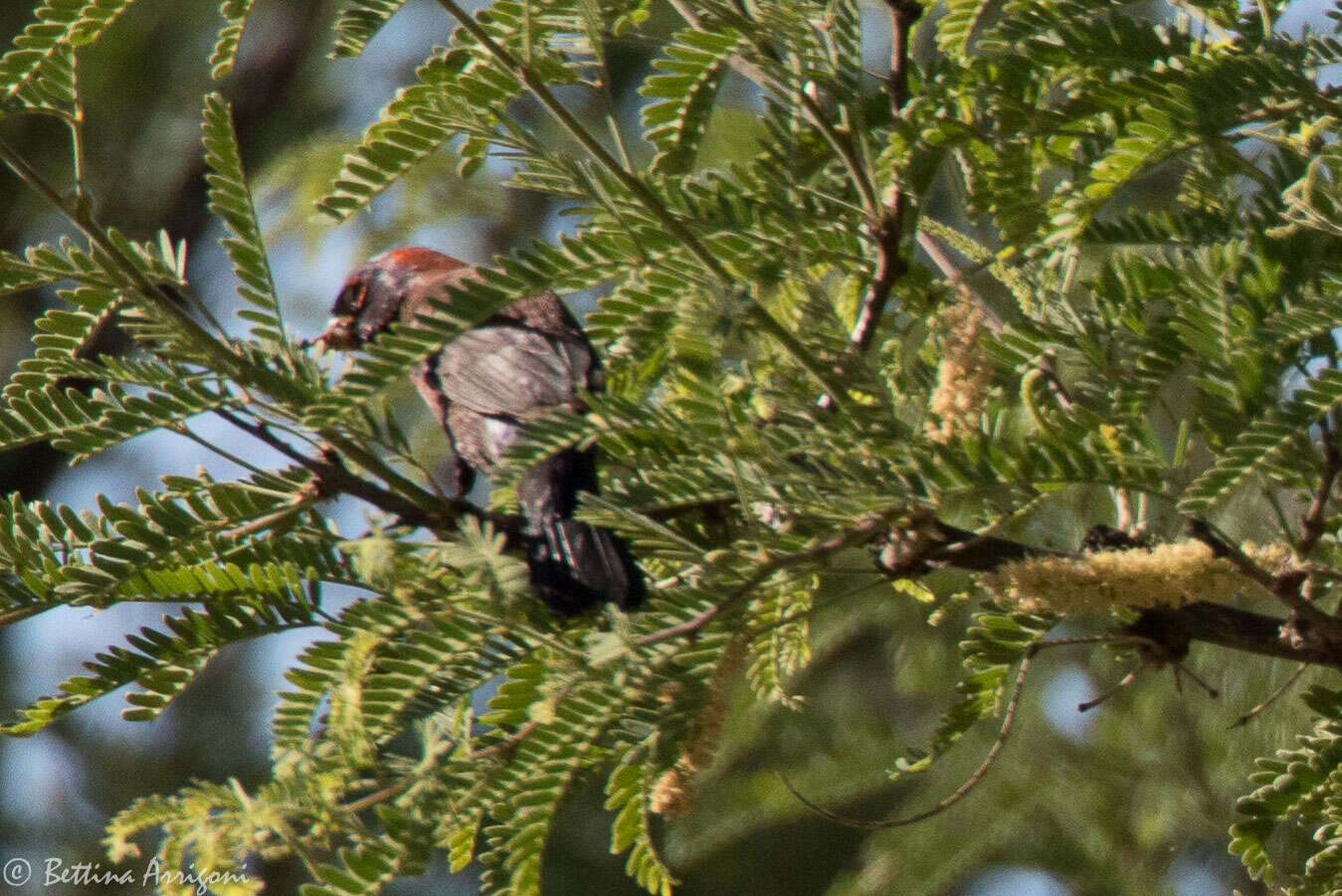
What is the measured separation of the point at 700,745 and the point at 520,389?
1.37 metres

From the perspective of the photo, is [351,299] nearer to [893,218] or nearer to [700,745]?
[893,218]

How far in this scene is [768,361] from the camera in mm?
1425

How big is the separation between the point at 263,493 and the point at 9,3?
543 cm

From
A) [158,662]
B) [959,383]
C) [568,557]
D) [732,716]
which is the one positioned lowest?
[732,716]

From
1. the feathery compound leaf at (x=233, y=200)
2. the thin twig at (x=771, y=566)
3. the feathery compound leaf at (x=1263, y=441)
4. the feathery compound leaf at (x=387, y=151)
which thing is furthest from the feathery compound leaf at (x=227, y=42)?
the feathery compound leaf at (x=1263, y=441)

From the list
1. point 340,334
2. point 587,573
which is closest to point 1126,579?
point 587,573

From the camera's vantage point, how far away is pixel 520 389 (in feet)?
8.72

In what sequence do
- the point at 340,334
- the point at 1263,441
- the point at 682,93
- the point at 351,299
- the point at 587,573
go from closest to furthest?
1. the point at 1263,441
2. the point at 587,573
3. the point at 682,93
4. the point at 340,334
5. the point at 351,299

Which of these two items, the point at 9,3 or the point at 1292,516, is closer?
the point at 1292,516

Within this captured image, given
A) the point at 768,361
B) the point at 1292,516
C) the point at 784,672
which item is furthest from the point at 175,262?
the point at 1292,516

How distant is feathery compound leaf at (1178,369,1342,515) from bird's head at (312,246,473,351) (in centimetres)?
272

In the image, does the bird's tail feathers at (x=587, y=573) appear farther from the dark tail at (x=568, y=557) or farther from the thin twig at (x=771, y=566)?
the thin twig at (x=771, y=566)

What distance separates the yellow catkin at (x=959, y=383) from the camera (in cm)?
137

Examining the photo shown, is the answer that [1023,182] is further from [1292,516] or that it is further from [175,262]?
[1292,516]
